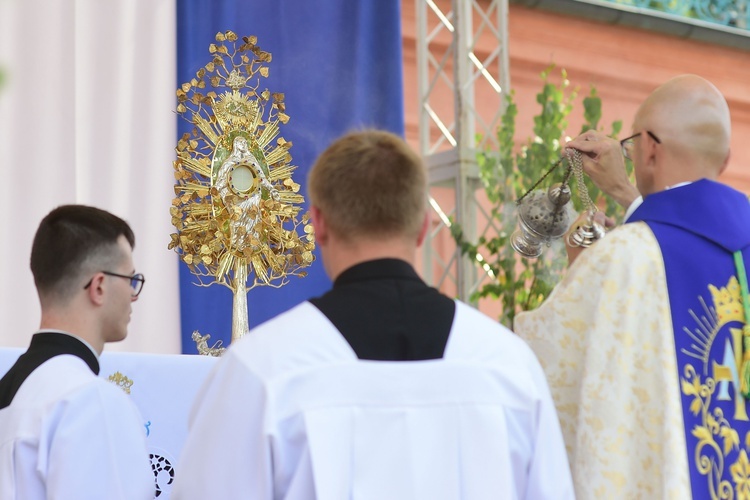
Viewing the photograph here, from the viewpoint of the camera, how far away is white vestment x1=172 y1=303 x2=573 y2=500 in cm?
178

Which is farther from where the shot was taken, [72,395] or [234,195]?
[234,195]

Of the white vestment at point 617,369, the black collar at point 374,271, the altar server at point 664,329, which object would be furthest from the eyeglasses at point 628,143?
the black collar at point 374,271

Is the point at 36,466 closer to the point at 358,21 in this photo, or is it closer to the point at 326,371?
the point at 326,371

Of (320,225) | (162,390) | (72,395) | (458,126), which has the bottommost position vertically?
(162,390)

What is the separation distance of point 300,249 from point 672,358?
128 centimetres

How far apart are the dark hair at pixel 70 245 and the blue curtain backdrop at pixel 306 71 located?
7.37ft

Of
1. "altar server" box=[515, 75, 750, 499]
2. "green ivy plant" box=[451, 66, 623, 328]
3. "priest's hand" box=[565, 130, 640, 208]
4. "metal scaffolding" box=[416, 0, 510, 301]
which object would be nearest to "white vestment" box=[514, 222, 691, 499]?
"altar server" box=[515, 75, 750, 499]

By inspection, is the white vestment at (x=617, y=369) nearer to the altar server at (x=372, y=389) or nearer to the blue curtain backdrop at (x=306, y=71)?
the altar server at (x=372, y=389)

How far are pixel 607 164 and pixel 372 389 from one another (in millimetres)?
1276

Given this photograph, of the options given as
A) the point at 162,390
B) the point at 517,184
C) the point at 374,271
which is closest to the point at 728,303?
the point at 374,271

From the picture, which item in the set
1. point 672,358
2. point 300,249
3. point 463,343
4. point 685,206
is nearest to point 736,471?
point 672,358

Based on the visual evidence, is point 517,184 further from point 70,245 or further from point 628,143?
point 70,245

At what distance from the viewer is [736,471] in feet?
8.32

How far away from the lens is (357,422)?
6.02 ft
